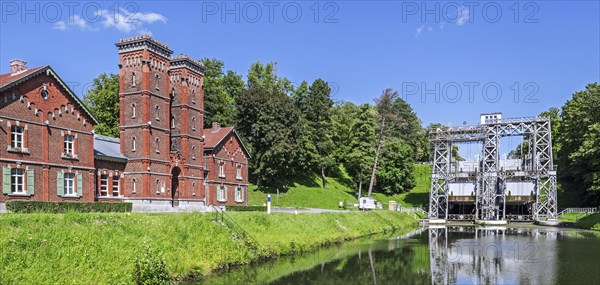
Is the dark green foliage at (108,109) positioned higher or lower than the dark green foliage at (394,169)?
higher

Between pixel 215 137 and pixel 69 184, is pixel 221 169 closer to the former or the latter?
pixel 215 137

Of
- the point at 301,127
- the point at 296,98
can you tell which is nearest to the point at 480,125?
the point at 301,127

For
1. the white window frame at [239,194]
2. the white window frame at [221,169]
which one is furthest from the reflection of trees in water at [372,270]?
the white window frame at [239,194]

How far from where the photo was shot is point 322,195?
65.0 meters

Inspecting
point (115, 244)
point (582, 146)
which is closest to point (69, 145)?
point (115, 244)

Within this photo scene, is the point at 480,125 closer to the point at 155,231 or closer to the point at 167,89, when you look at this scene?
the point at 167,89

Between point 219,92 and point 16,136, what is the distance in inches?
1667

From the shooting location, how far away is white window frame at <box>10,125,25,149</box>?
30.9 m

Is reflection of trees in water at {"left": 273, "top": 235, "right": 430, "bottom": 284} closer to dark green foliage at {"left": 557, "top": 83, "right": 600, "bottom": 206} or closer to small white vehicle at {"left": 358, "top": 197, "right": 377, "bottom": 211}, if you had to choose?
small white vehicle at {"left": 358, "top": 197, "right": 377, "bottom": 211}

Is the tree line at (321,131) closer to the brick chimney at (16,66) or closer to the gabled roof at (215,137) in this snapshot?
the gabled roof at (215,137)

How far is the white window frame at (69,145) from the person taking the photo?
34.6m

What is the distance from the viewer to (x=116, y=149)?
42219 millimetres

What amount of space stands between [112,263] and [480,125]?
54.5m

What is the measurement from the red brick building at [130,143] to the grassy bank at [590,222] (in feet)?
120
